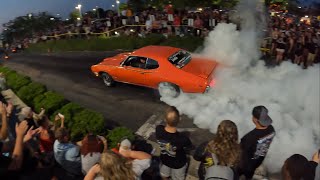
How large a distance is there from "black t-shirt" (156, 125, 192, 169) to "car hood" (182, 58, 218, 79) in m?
4.76

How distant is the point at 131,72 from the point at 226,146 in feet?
23.7

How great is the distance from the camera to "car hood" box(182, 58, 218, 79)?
10.5 m

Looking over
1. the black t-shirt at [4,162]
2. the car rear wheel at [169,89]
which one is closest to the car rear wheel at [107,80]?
the car rear wheel at [169,89]

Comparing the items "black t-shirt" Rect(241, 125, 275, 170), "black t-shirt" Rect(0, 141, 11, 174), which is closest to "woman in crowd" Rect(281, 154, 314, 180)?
"black t-shirt" Rect(241, 125, 275, 170)

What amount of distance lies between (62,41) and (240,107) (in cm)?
2038

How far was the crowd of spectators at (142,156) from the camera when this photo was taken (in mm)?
4270

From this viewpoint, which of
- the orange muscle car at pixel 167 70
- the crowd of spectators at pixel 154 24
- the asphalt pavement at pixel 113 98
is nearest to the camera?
the asphalt pavement at pixel 113 98

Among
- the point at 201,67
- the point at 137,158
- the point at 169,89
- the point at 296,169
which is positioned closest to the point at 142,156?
the point at 137,158

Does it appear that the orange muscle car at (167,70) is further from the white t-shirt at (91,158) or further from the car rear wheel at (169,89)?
the white t-shirt at (91,158)

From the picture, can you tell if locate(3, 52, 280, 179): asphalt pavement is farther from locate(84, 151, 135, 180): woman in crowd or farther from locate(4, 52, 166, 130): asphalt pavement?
locate(84, 151, 135, 180): woman in crowd

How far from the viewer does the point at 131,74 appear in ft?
38.7

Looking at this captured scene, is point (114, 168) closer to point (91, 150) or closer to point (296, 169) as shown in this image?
point (91, 150)

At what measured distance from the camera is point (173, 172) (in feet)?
19.9

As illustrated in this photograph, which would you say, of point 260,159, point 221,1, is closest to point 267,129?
point 260,159
